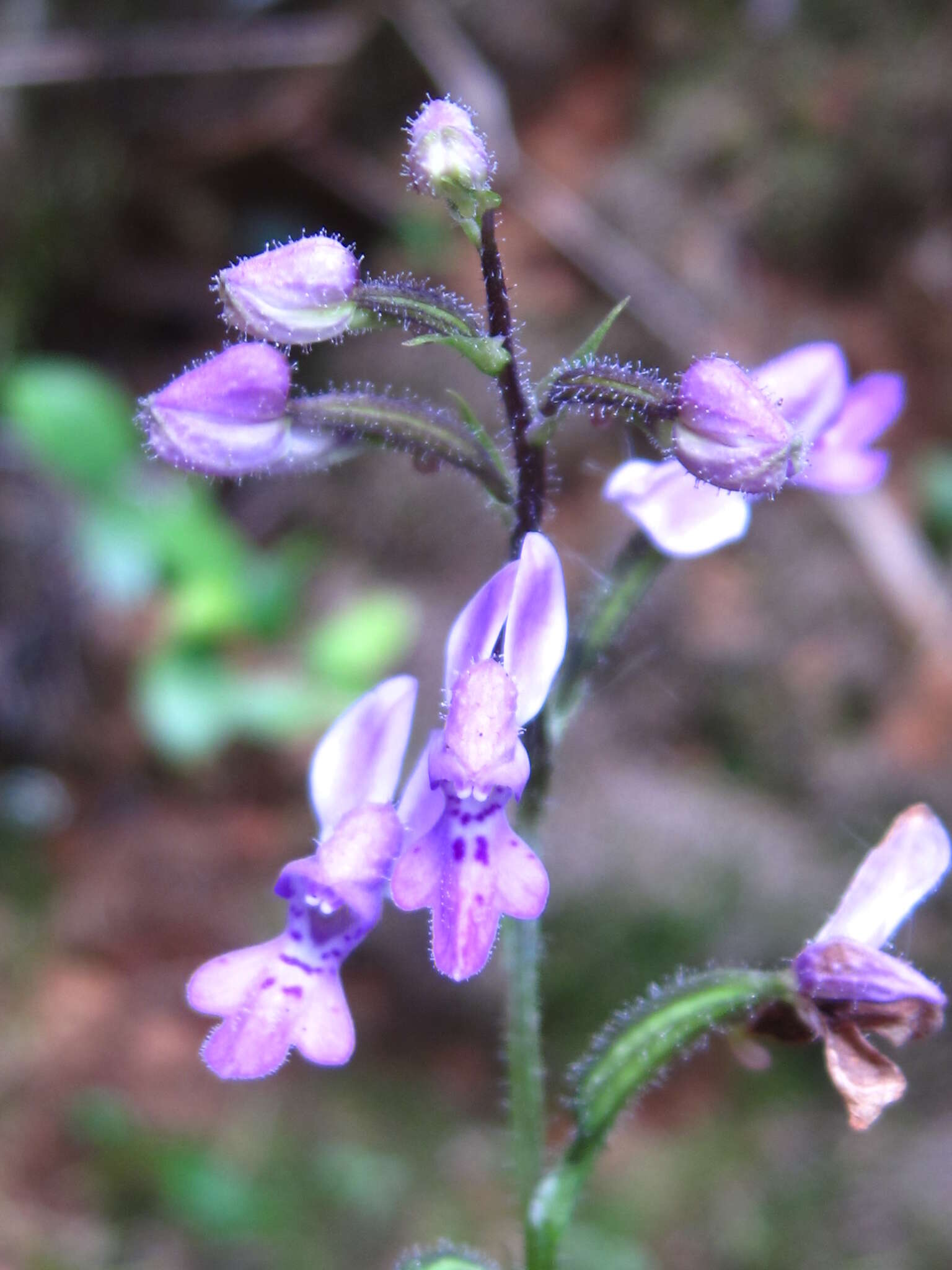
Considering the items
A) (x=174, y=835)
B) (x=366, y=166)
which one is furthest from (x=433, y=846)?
(x=366, y=166)

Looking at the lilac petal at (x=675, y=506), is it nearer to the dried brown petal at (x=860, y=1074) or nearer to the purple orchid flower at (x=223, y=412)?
the purple orchid flower at (x=223, y=412)

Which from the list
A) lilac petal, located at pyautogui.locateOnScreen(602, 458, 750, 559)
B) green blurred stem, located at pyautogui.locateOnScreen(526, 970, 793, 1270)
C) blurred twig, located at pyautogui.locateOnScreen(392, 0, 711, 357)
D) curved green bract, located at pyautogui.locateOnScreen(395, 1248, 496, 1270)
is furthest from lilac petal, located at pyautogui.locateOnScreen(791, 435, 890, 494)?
blurred twig, located at pyautogui.locateOnScreen(392, 0, 711, 357)

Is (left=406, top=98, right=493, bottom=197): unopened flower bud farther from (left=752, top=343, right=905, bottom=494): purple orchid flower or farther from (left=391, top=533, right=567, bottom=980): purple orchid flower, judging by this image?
(left=752, top=343, right=905, bottom=494): purple orchid flower

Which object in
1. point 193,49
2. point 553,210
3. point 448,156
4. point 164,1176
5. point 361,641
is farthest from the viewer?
point 193,49

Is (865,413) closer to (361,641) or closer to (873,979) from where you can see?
(873,979)

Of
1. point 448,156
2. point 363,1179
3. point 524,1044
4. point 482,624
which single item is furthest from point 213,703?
point 448,156

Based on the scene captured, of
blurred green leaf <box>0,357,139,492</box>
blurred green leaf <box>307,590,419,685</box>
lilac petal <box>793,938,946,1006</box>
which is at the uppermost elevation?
blurred green leaf <box>0,357,139,492</box>

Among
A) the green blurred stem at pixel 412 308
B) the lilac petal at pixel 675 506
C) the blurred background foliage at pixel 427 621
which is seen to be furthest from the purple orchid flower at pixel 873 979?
the blurred background foliage at pixel 427 621
